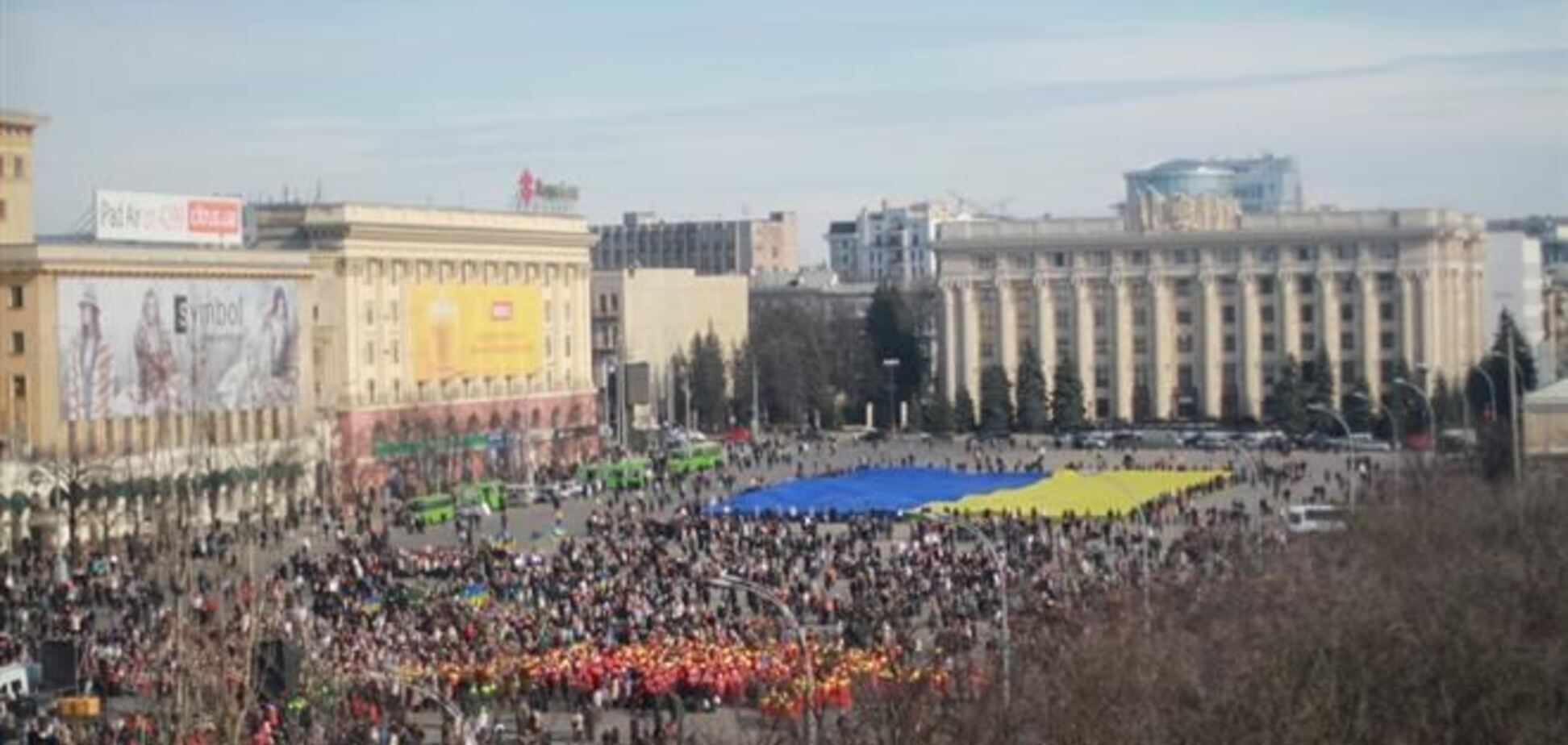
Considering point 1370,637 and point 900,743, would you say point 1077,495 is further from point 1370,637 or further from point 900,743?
point 900,743

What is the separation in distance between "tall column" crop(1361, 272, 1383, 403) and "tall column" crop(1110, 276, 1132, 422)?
7.07 meters

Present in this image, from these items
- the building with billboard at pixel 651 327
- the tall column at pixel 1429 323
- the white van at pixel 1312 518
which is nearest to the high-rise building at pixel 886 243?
the building with billboard at pixel 651 327

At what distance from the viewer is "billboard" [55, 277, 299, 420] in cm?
5094

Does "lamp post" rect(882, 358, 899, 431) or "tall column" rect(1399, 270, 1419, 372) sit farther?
"lamp post" rect(882, 358, 899, 431)

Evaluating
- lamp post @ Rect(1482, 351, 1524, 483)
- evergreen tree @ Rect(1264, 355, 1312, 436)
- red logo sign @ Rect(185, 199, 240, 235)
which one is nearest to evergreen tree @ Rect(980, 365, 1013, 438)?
evergreen tree @ Rect(1264, 355, 1312, 436)

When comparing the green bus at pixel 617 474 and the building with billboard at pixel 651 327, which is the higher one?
the building with billboard at pixel 651 327

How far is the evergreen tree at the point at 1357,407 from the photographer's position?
7375 centimetres

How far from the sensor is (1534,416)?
47625mm

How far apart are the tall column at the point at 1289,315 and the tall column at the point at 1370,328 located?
6.16 feet

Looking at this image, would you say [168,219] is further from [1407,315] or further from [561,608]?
[1407,315]

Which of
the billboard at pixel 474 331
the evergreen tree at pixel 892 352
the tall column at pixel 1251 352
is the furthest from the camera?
the evergreen tree at pixel 892 352

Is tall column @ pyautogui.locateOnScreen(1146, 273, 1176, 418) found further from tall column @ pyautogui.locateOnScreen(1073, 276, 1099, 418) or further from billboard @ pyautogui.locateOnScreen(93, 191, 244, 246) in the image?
billboard @ pyautogui.locateOnScreen(93, 191, 244, 246)

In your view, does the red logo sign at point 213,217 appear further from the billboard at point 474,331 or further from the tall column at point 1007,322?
the tall column at point 1007,322

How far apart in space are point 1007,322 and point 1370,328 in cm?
1121
